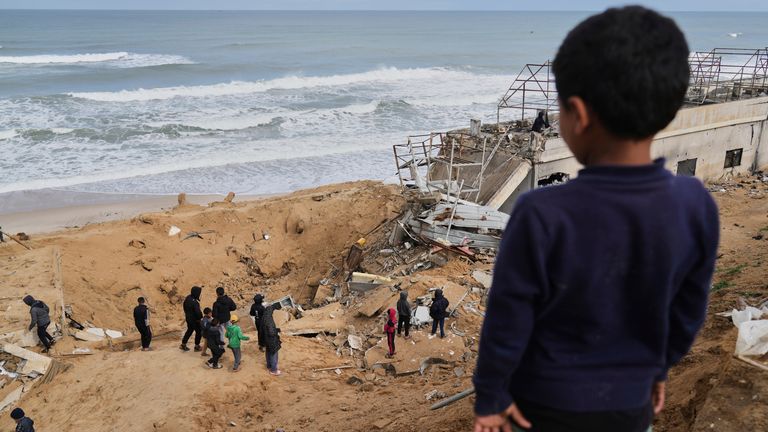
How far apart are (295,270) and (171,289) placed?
3319 millimetres

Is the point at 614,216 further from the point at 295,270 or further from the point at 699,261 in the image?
the point at 295,270

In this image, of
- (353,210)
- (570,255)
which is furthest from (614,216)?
(353,210)

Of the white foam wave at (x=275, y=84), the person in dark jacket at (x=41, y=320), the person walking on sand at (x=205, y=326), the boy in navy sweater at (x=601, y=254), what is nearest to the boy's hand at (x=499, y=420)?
the boy in navy sweater at (x=601, y=254)

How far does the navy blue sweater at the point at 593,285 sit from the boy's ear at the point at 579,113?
128 mm

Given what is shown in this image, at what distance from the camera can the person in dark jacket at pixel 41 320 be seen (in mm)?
10523

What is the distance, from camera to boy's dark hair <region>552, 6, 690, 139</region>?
61.8 inches

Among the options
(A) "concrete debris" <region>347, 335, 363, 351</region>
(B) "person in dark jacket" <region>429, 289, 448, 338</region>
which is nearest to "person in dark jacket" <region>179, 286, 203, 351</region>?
(A) "concrete debris" <region>347, 335, 363, 351</region>

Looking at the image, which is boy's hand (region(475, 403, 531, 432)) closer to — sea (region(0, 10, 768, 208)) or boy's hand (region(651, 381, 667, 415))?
boy's hand (region(651, 381, 667, 415))

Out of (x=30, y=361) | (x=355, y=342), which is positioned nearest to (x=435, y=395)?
(x=355, y=342)

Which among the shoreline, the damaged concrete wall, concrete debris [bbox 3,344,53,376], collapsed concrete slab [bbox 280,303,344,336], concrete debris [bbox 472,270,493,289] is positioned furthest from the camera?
the shoreline

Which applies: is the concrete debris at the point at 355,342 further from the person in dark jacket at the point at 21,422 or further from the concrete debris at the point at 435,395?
the person in dark jacket at the point at 21,422

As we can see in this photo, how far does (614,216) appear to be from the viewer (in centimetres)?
163

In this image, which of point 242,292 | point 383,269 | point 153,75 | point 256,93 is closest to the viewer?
point 383,269

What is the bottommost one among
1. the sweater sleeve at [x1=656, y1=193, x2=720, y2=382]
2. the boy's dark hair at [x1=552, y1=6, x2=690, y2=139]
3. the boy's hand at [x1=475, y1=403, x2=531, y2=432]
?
the boy's hand at [x1=475, y1=403, x2=531, y2=432]
